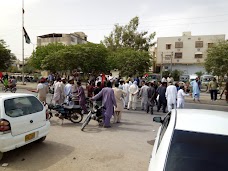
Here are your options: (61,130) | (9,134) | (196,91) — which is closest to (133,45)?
(196,91)

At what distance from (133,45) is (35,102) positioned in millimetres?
39218

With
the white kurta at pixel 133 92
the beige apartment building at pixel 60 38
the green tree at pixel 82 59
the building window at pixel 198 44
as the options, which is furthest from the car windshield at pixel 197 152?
the beige apartment building at pixel 60 38

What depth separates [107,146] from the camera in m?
6.12

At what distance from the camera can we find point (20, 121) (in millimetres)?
5020

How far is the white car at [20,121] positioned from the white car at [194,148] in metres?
3.26

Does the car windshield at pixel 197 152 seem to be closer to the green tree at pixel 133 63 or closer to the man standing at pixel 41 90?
the man standing at pixel 41 90

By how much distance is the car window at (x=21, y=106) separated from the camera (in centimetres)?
500

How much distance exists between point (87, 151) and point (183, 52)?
174ft

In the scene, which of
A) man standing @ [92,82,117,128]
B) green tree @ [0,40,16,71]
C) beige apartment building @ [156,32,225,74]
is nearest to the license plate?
man standing @ [92,82,117,128]

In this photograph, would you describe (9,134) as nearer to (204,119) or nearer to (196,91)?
(204,119)

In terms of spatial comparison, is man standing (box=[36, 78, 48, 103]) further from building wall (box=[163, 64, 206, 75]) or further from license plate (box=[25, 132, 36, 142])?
building wall (box=[163, 64, 206, 75])

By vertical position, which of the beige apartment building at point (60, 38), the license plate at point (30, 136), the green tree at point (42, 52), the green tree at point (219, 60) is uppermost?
the beige apartment building at point (60, 38)

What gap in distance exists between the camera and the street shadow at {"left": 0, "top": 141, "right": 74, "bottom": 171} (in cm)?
474

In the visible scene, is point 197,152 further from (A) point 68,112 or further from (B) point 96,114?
(A) point 68,112
